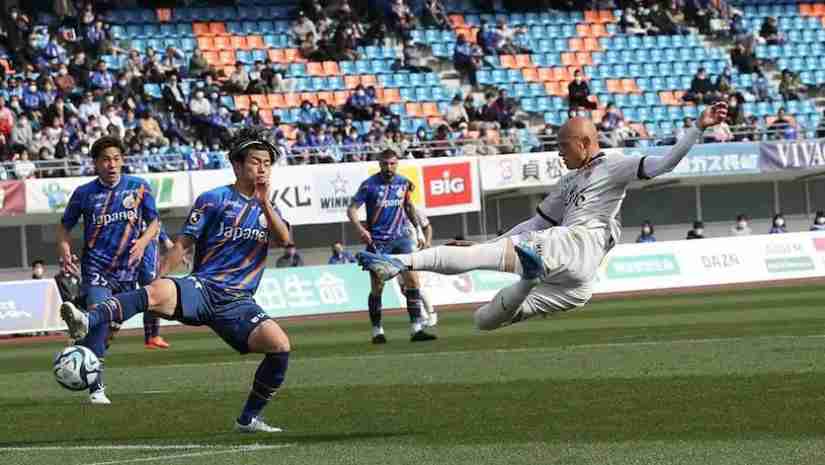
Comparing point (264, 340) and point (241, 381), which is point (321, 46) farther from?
point (264, 340)

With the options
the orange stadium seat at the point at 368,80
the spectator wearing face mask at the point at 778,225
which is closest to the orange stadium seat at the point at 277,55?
the orange stadium seat at the point at 368,80

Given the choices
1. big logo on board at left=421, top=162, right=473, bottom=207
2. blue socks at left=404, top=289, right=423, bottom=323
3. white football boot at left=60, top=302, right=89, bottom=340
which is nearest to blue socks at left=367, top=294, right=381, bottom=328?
blue socks at left=404, top=289, right=423, bottom=323

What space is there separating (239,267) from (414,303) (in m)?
10.3

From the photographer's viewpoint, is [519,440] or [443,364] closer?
[519,440]

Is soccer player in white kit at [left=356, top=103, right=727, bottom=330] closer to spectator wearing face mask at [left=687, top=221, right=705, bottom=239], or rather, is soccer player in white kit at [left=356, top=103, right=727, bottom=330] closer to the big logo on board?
the big logo on board

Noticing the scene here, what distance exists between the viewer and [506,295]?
1116cm

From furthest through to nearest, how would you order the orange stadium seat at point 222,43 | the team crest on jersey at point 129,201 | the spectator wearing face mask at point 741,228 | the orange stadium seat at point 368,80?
the spectator wearing face mask at point 741,228 < the orange stadium seat at point 368,80 < the orange stadium seat at point 222,43 < the team crest on jersey at point 129,201

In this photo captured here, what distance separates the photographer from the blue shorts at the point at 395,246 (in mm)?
21281

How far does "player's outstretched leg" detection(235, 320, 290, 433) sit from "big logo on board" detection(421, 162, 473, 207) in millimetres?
26773

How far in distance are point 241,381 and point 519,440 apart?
6299 millimetres

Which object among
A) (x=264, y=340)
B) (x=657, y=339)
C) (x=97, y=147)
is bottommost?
(x=657, y=339)

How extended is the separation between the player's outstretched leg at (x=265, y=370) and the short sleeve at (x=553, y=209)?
213 centimetres

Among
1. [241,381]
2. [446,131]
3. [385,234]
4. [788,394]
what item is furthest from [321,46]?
[788,394]

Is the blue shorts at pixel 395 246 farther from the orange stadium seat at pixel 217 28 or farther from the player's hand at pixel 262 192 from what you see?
the orange stadium seat at pixel 217 28
